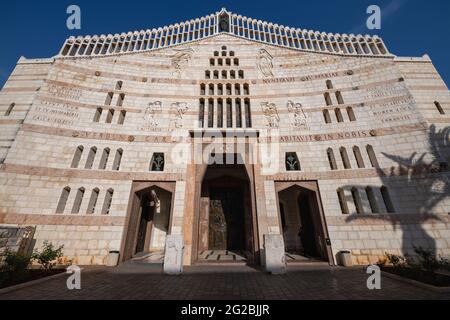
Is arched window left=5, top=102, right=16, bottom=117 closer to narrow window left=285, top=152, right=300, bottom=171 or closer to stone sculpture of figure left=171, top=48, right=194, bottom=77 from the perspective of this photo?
stone sculpture of figure left=171, top=48, right=194, bottom=77

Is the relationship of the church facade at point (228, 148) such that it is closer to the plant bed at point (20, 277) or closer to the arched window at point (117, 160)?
the arched window at point (117, 160)

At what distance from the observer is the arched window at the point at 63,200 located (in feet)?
33.9

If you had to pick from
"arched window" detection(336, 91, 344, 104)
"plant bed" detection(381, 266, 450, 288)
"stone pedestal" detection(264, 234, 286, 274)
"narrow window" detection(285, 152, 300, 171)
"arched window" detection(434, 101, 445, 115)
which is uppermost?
"arched window" detection(336, 91, 344, 104)

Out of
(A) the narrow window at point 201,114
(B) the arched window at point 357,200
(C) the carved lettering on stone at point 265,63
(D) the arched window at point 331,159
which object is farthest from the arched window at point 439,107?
(A) the narrow window at point 201,114

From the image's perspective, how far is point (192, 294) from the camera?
5.51 m

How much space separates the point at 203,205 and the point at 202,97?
8.57 m

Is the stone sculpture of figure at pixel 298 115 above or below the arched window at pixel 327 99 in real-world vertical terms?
below

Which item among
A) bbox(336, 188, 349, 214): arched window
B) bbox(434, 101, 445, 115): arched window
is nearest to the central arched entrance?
bbox(336, 188, 349, 214): arched window

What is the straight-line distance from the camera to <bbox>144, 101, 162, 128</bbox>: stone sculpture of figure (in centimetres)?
1294

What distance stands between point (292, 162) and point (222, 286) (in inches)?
341

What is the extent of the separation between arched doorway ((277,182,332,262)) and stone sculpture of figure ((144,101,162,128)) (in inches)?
394

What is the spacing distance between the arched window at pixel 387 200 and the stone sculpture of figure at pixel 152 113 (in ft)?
51.2

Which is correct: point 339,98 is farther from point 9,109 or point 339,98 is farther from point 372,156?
point 9,109
